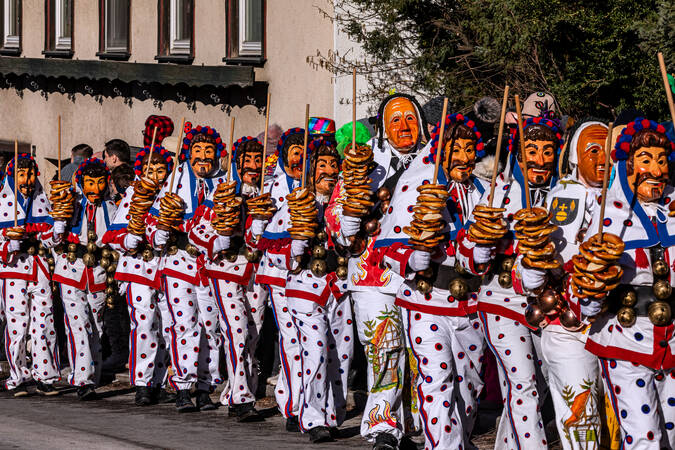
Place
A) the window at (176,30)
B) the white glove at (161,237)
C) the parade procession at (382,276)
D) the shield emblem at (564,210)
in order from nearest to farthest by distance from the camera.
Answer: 1. the parade procession at (382,276)
2. the shield emblem at (564,210)
3. the white glove at (161,237)
4. the window at (176,30)

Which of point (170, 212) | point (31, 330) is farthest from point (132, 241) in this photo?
point (31, 330)

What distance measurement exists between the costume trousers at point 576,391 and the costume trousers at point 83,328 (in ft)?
17.3

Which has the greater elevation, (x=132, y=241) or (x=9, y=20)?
(x=9, y=20)

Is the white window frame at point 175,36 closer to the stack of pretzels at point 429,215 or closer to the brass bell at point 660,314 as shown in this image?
the stack of pretzels at point 429,215

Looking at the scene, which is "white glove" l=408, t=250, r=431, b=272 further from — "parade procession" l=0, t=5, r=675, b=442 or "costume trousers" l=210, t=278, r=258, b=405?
"costume trousers" l=210, t=278, r=258, b=405

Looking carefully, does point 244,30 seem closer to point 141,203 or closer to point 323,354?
point 141,203

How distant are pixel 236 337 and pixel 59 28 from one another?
13.1m

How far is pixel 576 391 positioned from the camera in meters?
6.25

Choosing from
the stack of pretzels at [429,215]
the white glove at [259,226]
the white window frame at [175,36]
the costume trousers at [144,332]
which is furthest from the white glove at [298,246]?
the white window frame at [175,36]

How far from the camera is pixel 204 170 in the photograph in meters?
9.70

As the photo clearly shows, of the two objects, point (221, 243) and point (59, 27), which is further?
point (59, 27)

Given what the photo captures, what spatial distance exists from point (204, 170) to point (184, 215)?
0.37 m

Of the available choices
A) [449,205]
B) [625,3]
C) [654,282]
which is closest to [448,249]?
[449,205]

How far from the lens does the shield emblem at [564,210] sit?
6.35 meters
